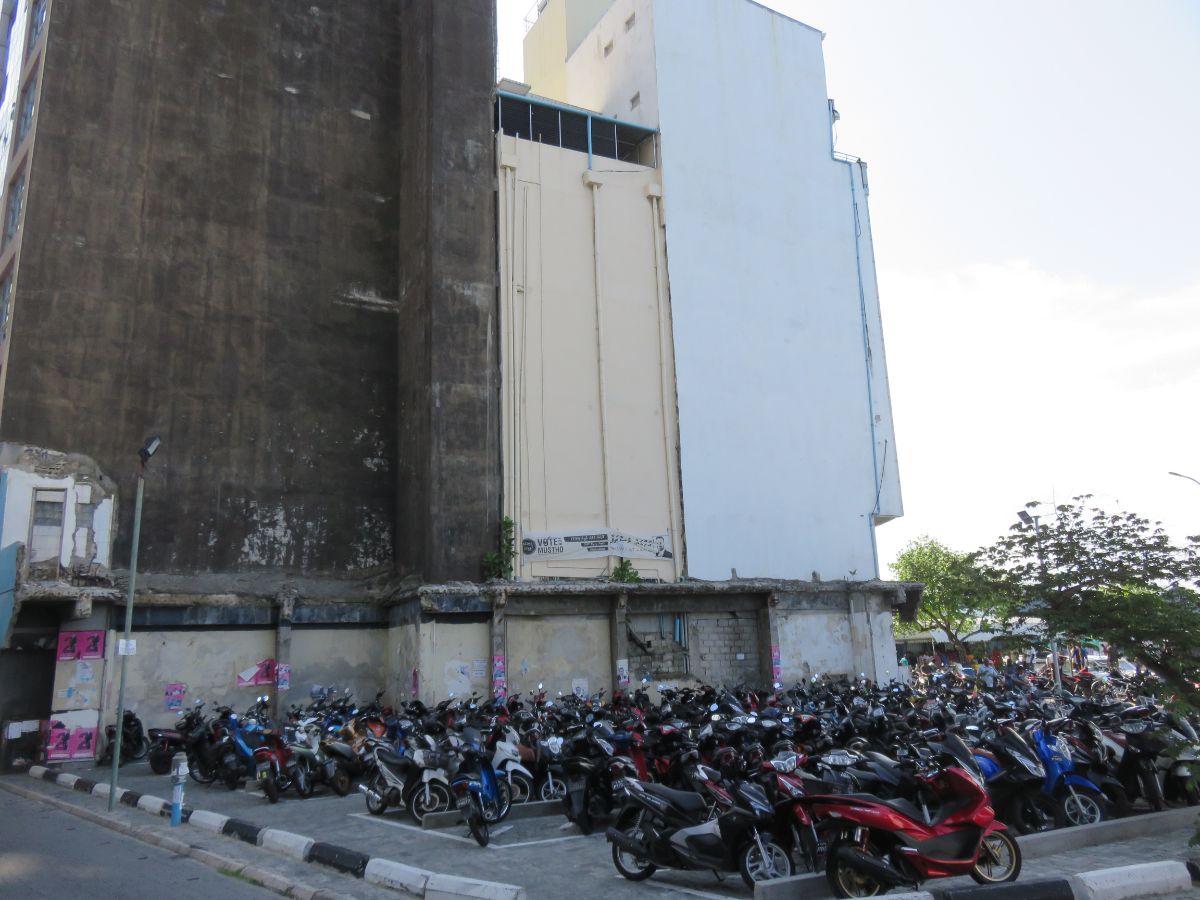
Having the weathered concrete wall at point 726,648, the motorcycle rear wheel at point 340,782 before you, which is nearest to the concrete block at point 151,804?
the motorcycle rear wheel at point 340,782

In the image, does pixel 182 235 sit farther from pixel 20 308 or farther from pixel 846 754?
pixel 846 754

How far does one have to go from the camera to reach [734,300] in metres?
28.2

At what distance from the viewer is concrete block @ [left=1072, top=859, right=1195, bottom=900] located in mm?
6877

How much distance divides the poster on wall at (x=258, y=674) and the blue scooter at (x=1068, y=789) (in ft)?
53.8

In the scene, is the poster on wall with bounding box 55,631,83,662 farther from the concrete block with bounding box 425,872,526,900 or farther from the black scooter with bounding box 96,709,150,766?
the concrete block with bounding box 425,872,526,900

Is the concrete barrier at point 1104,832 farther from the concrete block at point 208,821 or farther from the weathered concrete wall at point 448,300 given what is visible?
the weathered concrete wall at point 448,300

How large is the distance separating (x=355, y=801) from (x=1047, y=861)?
29.8ft

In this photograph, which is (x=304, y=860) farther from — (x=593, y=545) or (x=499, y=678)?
(x=593, y=545)

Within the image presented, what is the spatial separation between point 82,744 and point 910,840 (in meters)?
16.9

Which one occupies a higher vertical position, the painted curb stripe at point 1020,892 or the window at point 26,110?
the window at point 26,110

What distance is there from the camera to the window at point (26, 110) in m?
22.8

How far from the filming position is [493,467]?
74.2ft

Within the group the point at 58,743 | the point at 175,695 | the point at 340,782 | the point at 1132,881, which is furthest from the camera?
the point at 175,695

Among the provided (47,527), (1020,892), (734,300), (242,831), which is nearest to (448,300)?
(734,300)
